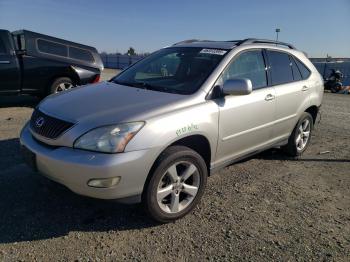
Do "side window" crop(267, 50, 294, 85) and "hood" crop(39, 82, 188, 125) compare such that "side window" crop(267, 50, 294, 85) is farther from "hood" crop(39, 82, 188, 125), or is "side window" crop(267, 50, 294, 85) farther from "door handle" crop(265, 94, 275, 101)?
"hood" crop(39, 82, 188, 125)

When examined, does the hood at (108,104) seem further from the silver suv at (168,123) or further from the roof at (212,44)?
the roof at (212,44)

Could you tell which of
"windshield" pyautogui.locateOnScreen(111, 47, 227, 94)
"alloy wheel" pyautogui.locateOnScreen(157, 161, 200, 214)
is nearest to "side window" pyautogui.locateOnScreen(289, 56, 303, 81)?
"windshield" pyautogui.locateOnScreen(111, 47, 227, 94)

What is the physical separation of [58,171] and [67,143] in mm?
248

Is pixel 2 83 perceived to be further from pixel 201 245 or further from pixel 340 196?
pixel 340 196

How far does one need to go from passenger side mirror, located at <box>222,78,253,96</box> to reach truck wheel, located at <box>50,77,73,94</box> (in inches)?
235

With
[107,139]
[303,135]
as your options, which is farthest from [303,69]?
[107,139]

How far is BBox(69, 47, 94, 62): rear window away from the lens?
9289 millimetres

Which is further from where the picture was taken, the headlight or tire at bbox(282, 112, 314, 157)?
tire at bbox(282, 112, 314, 157)

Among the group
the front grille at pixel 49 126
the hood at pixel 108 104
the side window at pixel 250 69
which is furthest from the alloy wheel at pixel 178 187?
the side window at pixel 250 69

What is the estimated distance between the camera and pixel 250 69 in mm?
4402

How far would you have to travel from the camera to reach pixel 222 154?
3.97 metres

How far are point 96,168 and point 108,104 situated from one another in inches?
31.2

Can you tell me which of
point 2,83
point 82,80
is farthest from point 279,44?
point 2,83

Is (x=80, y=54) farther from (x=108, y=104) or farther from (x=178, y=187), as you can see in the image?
(x=178, y=187)
